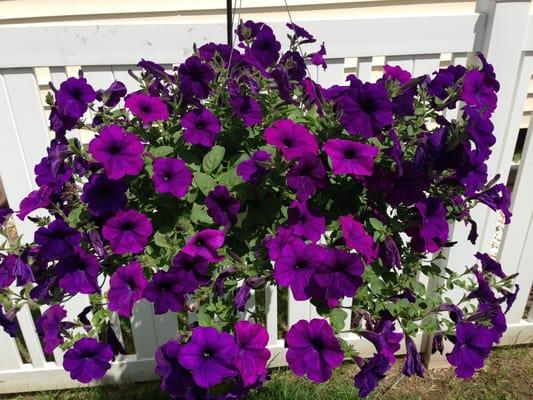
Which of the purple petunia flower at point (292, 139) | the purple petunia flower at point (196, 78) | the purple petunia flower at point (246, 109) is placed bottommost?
the purple petunia flower at point (292, 139)

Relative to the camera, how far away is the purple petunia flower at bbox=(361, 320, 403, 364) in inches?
51.8

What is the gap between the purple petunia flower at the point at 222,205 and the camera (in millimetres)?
1260

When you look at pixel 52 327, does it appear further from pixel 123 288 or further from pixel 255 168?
pixel 255 168

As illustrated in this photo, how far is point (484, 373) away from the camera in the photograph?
2.73 metres

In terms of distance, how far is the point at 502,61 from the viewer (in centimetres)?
210

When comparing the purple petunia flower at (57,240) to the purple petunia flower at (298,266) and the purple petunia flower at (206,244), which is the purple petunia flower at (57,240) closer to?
the purple petunia flower at (206,244)

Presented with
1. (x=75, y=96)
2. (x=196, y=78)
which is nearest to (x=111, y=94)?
(x=75, y=96)

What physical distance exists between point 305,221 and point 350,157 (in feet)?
0.63

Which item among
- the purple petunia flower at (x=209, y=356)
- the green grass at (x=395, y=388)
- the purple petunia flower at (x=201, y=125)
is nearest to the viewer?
the purple petunia flower at (x=209, y=356)

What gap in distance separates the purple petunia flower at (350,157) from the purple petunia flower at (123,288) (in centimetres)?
54

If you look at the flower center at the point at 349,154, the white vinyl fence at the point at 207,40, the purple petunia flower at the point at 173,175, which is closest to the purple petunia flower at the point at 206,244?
the purple petunia flower at the point at 173,175

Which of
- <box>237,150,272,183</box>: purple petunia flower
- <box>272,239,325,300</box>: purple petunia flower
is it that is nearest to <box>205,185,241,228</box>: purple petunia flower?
<box>237,150,272,183</box>: purple petunia flower

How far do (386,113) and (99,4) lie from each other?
9.66 ft

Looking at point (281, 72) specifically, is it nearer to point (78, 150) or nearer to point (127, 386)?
point (78, 150)
